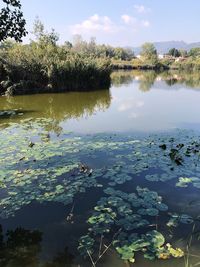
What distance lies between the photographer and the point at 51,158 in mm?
9133

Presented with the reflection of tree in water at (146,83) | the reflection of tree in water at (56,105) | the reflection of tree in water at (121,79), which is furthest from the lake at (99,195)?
the reflection of tree in water at (121,79)

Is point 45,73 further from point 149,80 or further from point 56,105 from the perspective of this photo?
point 149,80

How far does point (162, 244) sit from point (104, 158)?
14.5 ft

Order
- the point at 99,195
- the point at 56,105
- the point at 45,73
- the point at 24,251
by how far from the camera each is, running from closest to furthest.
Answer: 1. the point at 24,251
2. the point at 99,195
3. the point at 56,105
4. the point at 45,73

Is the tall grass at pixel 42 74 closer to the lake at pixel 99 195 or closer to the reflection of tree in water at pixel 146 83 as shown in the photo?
the reflection of tree in water at pixel 146 83

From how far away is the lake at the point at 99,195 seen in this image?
497 centimetres

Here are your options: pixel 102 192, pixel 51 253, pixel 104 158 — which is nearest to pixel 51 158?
pixel 104 158

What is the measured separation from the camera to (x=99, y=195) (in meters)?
6.91

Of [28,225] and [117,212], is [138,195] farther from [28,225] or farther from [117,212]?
[28,225]

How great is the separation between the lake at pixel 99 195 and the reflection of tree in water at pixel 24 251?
0.02 metres

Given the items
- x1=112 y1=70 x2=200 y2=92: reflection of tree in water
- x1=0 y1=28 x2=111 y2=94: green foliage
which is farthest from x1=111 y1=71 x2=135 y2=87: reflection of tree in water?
x1=0 y1=28 x2=111 y2=94: green foliage

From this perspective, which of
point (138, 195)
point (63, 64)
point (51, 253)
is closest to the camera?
point (51, 253)

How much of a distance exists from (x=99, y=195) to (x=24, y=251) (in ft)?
7.47

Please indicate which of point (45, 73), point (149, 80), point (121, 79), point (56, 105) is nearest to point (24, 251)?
point (56, 105)
